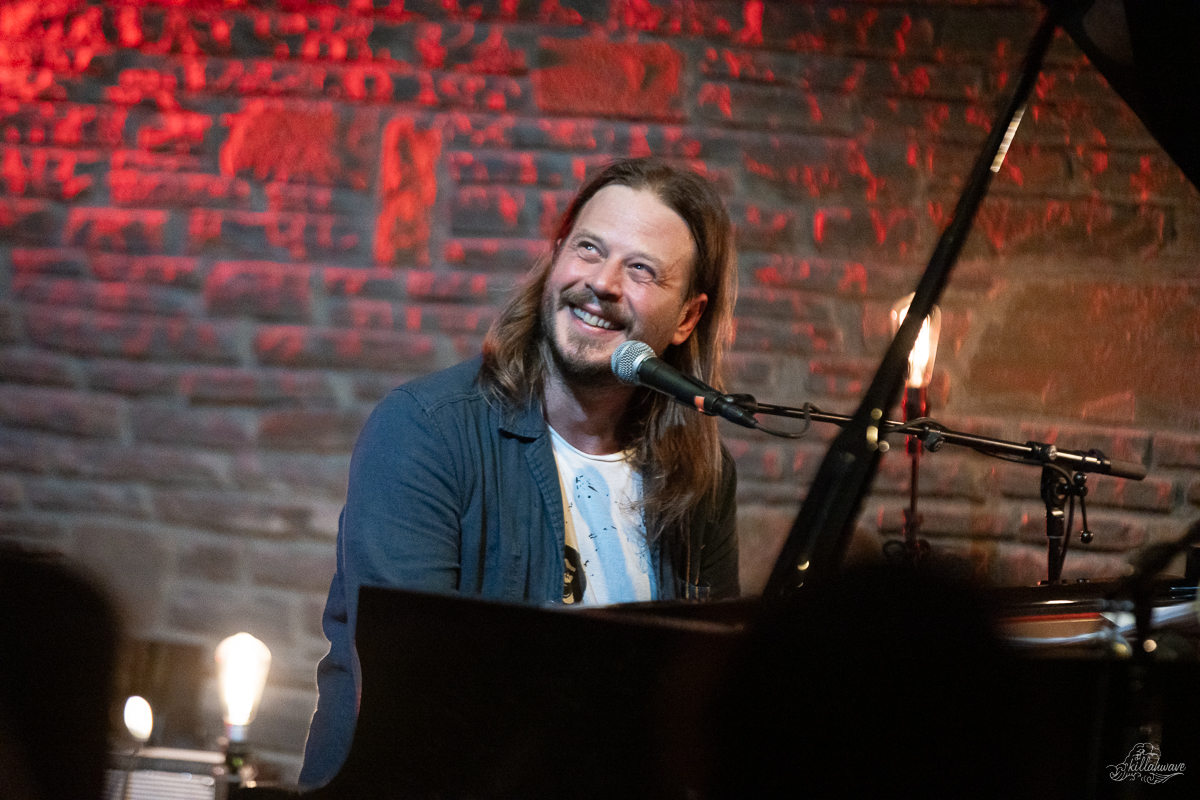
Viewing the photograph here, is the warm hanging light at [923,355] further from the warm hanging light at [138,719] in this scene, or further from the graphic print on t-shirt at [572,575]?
the warm hanging light at [138,719]

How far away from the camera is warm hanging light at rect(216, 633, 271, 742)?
2.01 meters

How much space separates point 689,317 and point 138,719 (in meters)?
A: 1.54

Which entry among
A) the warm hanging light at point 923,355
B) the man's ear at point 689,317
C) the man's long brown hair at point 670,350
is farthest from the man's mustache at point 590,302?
the warm hanging light at point 923,355

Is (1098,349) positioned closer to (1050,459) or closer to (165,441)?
(1050,459)

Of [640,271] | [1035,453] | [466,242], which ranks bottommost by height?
[1035,453]

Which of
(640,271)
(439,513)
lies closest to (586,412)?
(640,271)

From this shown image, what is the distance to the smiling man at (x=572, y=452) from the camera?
172 centimetres

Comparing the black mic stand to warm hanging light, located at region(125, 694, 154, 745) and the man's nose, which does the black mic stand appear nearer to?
the man's nose

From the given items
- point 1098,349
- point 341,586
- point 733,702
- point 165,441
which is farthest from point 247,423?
point 1098,349

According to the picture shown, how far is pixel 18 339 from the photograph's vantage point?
8.23ft

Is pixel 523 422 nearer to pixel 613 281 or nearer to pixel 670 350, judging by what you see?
pixel 613 281

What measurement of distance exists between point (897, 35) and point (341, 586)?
6.22ft

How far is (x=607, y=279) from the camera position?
2.08 m

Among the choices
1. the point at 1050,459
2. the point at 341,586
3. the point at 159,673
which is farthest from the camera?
the point at 159,673
